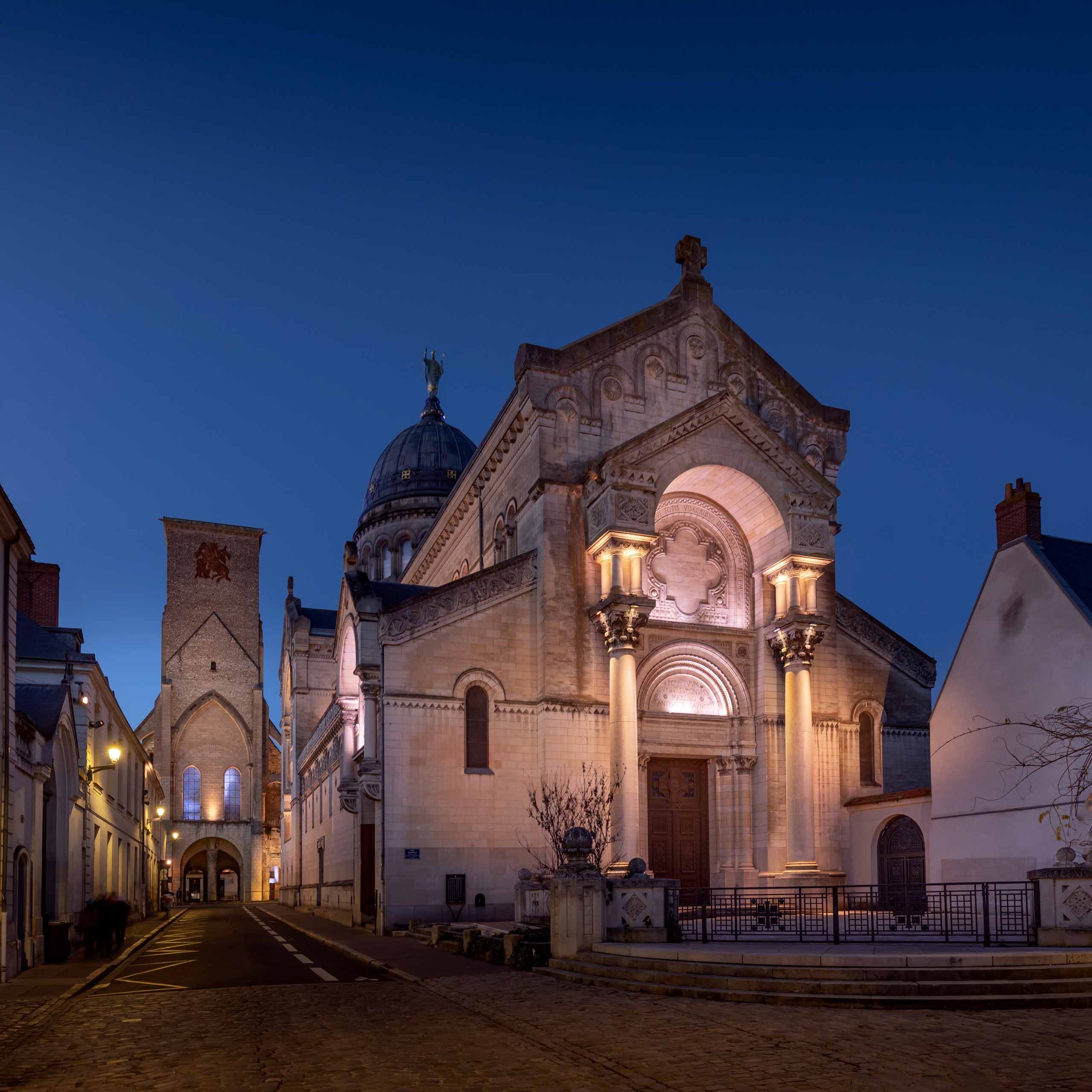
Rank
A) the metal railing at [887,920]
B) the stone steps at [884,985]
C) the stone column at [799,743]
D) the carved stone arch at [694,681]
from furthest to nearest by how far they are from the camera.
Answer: the carved stone arch at [694,681] < the stone column at [799,743] < the metal railing at [887,920] < the stone steps at [884,985]

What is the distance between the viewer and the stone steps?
1307 cm

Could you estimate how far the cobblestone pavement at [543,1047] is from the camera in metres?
9.38

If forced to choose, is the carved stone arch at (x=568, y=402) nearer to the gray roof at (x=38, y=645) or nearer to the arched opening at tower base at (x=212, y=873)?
the gray roof at (x=38, y=645)

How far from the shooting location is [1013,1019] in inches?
474

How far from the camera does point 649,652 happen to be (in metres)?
30.3

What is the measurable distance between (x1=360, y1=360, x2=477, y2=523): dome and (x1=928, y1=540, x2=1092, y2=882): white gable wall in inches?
1629

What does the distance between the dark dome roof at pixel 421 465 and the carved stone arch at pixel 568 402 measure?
109 ft

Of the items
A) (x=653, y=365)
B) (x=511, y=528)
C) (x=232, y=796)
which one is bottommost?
(x=232, y=796)

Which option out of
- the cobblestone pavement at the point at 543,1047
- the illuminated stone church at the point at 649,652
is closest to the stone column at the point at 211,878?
the illuminated stone church at the point at 649,652

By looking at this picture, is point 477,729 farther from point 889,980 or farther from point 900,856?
point 889,980

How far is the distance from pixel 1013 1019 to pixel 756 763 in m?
18.7

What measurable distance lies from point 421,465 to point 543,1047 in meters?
56.3

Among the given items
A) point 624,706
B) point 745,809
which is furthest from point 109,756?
point 745,809

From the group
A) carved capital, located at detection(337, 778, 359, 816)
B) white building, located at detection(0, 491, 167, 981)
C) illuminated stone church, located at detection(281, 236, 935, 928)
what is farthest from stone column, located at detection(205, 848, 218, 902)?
carved capital, located at detection(337, 778, 359, 816)
